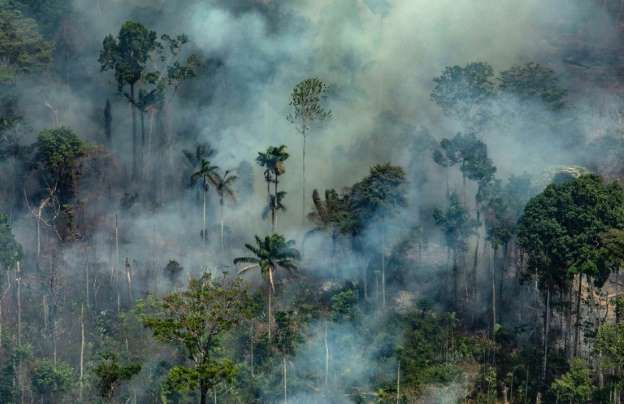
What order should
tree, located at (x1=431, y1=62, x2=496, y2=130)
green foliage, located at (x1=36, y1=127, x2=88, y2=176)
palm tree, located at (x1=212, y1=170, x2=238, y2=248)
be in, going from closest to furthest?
palm tree, located at (x1=212, y1=170, x2=238, y2=248)
green foliage, located at (x1=36, y1=127, x2=88, y2=176)
tree, located at (x1=431, y1=62, x2=496, y2=130)

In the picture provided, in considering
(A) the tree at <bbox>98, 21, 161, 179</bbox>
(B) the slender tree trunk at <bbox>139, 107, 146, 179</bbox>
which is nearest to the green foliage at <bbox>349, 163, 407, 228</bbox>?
(B) the slender tree trunk at <bbox>139, 107, 146, 179</bbox>

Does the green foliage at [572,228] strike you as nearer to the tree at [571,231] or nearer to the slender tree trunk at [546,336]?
the tree at [571,231]

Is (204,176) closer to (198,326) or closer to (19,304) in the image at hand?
(19,304)

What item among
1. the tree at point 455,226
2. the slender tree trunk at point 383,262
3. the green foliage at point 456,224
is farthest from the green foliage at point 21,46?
the tree at point 455,226

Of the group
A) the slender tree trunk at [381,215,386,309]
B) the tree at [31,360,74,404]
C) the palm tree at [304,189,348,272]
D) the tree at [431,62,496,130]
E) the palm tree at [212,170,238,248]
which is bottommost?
the tree at [31,360,74,404]

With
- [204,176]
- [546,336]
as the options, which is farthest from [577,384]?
[204,176]

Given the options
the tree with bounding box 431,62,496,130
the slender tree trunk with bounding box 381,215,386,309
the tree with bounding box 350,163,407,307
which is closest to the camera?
the tree with bounding box 350,163,407,307

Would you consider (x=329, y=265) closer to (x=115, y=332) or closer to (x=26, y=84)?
(x=115, y=332)

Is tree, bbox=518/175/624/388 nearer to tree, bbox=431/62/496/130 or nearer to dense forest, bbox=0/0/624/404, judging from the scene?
dense forest, bbox=0/0/624/404
